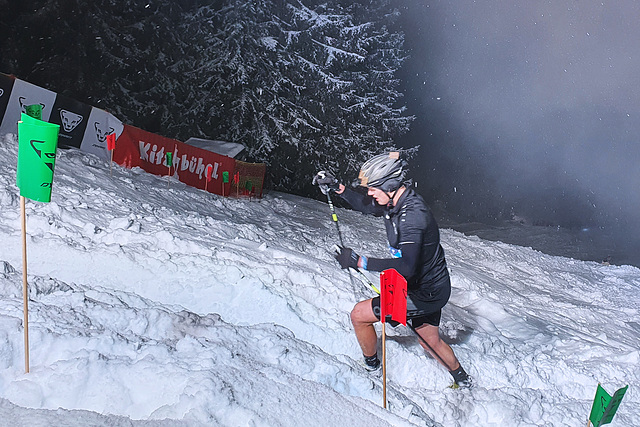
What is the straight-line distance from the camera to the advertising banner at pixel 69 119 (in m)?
11.0

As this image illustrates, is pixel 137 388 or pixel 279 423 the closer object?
pixel 279 423

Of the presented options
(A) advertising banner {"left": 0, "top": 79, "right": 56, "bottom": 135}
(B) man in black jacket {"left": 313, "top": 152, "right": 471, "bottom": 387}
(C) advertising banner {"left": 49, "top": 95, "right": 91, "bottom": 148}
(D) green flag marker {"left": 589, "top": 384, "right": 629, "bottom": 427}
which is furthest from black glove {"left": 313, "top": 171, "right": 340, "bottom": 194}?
(C) advertising banner {"left": 49, "top": 95, "right": 91, "bottom": 148}

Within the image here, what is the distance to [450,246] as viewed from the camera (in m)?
12.5

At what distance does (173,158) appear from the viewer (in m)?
14.3

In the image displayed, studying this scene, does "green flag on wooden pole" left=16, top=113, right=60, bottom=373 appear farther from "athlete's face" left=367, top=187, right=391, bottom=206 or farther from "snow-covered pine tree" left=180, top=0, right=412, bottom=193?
"snow-covered pine tree" left=180, top=0, right=412, bottom=193

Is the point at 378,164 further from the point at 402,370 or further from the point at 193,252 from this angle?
the point at 193,252

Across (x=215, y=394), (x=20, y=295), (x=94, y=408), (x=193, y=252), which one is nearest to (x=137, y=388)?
(x=94, y=408)

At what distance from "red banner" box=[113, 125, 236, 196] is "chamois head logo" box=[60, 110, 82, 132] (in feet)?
4.00

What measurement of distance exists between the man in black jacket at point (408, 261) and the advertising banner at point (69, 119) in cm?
950

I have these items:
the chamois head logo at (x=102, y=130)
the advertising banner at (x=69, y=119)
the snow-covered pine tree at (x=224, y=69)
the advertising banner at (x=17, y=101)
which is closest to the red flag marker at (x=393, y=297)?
the advertising banner at (x=17, y=101)

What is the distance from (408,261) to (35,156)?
2603 mm

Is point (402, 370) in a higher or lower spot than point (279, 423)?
lower

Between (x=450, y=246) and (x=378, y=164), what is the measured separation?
9.16 meters

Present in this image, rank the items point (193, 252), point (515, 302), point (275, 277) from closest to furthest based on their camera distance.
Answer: point (275, 277)
point (193, 252)
point (515, 302)
